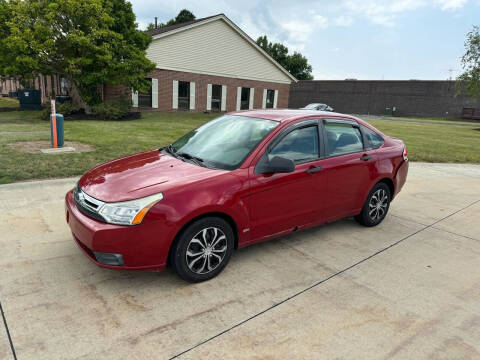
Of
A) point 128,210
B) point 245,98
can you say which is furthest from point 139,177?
point 245,98

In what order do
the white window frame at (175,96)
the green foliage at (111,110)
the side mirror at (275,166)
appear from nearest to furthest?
1. the side mirror at (275,166)
2. the green foliage at (111,110)
3. the white window frame at (175,96)

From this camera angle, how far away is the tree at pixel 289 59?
6031 centimetres

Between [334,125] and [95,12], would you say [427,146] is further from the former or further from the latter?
[95,12]

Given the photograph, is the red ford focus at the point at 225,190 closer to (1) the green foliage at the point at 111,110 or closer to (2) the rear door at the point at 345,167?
(2) the rear door at the point at 345,167

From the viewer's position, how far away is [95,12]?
16.5m

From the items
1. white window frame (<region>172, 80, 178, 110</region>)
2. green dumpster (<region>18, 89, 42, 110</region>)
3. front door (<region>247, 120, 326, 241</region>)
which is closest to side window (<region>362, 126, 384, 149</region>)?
front door (<region>247, 120, 326, 241</region>)

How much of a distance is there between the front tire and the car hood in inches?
17.4

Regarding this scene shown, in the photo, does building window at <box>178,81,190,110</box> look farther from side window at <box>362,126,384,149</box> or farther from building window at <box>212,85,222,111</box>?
side window at <box>362,126,384,149</box>

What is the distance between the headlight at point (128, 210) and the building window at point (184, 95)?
76.1 feet

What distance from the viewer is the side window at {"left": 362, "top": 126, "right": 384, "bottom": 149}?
490 centimetres

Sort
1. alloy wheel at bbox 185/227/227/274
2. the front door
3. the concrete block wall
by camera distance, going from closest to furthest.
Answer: alloy wheel at bbox 185/227/227/274 → the front door → the concrete block wall

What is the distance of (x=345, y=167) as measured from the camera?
4418 mm

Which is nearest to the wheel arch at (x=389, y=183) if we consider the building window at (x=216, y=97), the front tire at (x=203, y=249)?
the front tire at (x=203, y=249)

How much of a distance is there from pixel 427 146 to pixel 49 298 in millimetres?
14557
